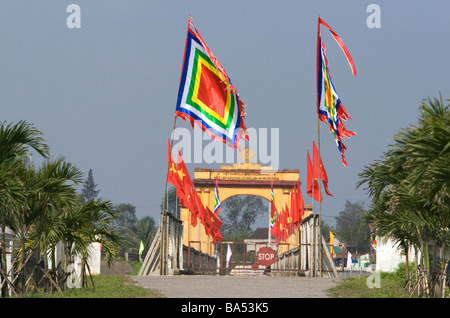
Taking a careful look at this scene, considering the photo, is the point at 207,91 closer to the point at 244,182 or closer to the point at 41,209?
the point at 41,209

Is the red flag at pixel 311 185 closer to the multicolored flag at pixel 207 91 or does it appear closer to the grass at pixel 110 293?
the multicolored flag at pixel 207 91

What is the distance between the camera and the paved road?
1354cm

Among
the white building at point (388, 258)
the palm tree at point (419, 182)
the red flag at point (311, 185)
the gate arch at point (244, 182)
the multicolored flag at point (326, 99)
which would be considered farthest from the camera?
the gate arch at point (244, 182)

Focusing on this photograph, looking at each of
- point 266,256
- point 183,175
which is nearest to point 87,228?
point 183,175

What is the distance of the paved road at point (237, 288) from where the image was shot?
13539 mm

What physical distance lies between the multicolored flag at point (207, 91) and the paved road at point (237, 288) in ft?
17.2

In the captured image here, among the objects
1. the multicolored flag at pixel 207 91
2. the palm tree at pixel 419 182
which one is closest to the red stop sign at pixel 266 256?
the multicolored flag at pixel 207 91

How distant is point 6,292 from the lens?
44.8 feet

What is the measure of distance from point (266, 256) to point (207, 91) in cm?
1113

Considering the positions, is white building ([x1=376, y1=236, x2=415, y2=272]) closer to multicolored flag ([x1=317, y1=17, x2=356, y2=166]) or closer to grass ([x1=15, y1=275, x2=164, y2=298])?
multicolored flag ([x1=317, y1=17, x2=356, y2=166])
